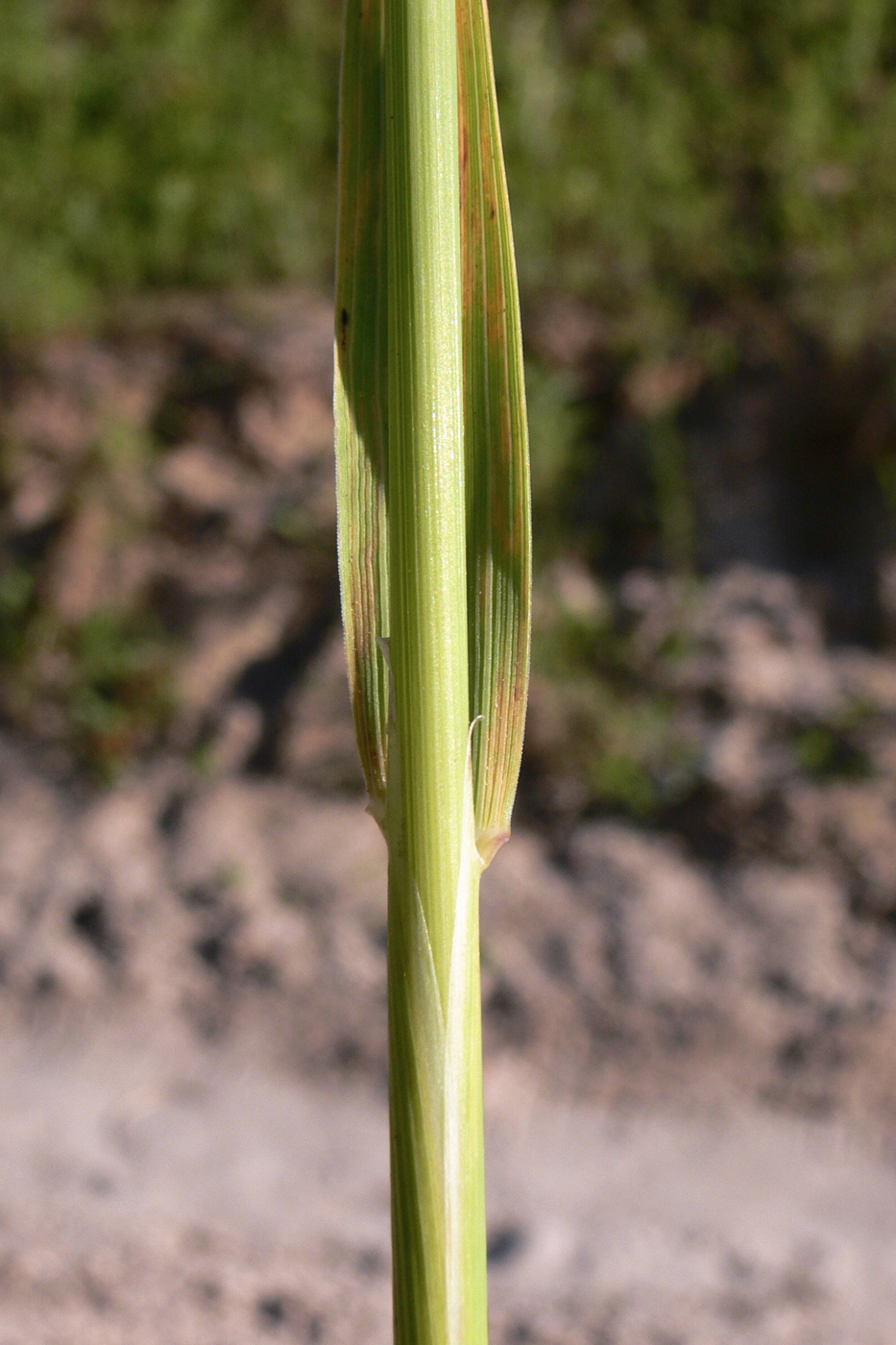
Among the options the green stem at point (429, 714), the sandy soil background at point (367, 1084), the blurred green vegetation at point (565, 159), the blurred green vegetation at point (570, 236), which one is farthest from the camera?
the blurred green vegetation at point (565, 159)

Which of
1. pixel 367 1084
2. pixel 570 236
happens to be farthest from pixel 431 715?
pixel 570 236

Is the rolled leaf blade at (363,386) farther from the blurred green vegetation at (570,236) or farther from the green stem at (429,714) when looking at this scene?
the blurred green vegetation at (570,236)

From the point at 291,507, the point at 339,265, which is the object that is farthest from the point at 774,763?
the point at 339,265

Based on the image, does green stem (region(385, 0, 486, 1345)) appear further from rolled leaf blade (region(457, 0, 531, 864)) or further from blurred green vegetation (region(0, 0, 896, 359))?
blurred green vegetation (region(0, 0, 896, 359))

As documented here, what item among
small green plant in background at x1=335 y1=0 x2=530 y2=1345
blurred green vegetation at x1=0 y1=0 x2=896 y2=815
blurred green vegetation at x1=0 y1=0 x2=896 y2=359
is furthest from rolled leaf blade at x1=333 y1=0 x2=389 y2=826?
blurred green vegetation at x1=0 y1=0 x2=896 y2=359

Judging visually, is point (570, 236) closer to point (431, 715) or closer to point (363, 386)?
point (363, 386)

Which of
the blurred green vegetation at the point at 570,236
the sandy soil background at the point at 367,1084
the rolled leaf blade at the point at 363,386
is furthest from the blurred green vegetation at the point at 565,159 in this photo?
the rolled leaf blade at the point at 363,386
